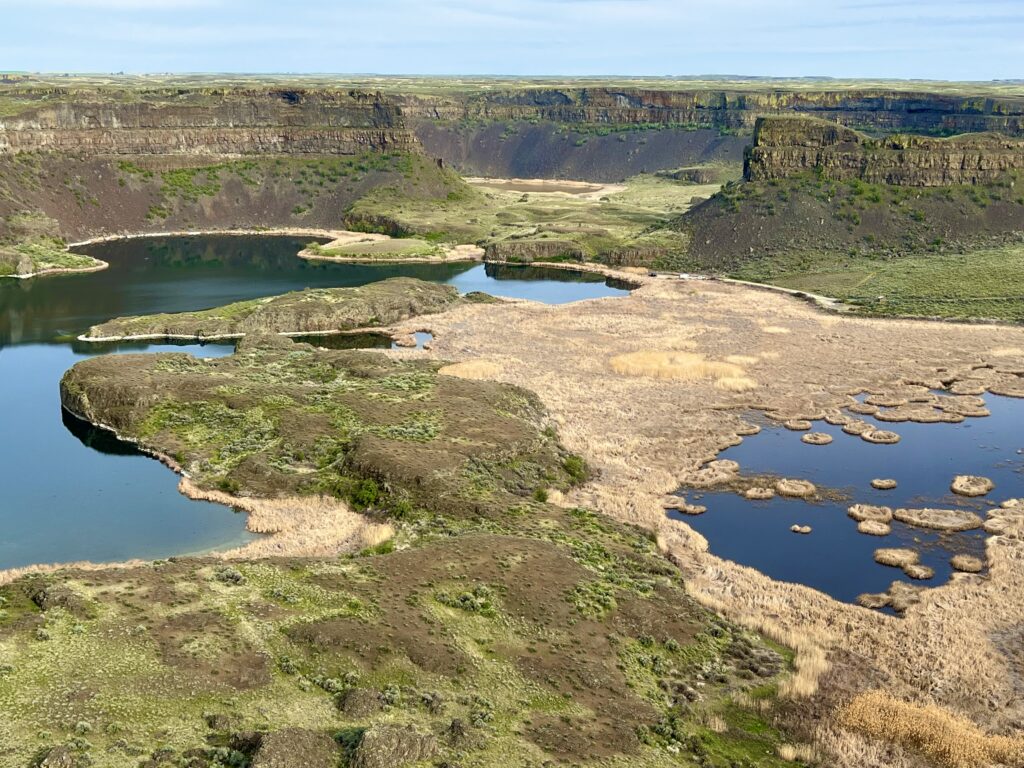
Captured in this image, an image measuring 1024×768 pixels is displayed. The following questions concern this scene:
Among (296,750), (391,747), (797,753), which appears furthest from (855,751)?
(296,750)

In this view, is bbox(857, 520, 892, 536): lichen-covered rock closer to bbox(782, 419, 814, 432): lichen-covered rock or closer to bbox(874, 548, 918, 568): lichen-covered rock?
bbox(874, 548, 918, 568): lichen-covered rock

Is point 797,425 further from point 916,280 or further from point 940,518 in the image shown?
point 916,280

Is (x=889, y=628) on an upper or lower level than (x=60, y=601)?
lower

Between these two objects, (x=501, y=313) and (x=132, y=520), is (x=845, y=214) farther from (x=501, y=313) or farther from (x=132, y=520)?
(x=132, y=520)

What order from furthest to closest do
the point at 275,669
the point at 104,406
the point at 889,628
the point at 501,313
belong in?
the point at 501,313, the point at 104,406, the point at 889,628, the point at 275,669

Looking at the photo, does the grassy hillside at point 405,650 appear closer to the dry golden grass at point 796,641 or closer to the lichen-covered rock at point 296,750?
the lichen-covered rock at point 296,750

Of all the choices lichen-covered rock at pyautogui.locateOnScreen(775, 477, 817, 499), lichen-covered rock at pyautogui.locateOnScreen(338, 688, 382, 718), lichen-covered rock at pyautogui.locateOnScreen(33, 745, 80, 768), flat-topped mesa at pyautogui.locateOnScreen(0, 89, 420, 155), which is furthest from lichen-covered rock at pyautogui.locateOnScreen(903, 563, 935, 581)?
flat-topped mesa at pyautogui.locateOnScreen(0, 89, 420, 155)

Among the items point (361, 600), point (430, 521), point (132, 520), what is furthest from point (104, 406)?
point (361, 600)
